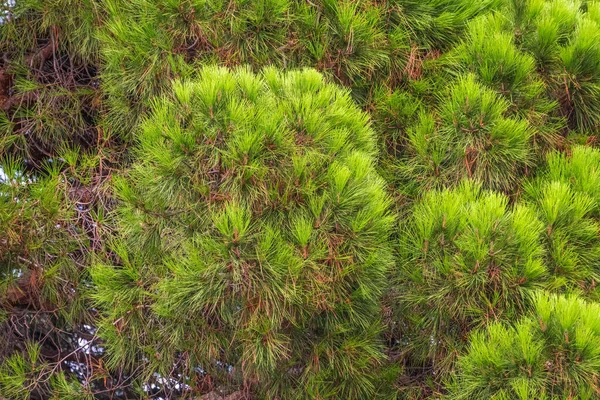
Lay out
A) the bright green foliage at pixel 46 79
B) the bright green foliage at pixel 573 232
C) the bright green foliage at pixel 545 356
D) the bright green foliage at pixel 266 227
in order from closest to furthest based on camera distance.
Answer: the bright green foliage at pixel 545 356
the bright green foliage at pixel 266 227
the bright green foliage at pixel 573 232
the bright green foliage at pixel 46 79

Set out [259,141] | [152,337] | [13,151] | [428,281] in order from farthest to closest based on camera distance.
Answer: [13,151]
[152,337]
[428,281]
[259,141]

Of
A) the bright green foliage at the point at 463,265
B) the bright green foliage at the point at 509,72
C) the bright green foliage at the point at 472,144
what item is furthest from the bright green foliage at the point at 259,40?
the bright green foliage at the point at 463,265

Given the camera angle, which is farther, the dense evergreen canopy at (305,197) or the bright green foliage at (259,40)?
the bright green foliage at (259,40)

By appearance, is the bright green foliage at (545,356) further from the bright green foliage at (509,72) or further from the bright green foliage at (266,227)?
the bright green foliage at (509,72)

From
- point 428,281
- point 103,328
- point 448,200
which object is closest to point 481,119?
point 448,200

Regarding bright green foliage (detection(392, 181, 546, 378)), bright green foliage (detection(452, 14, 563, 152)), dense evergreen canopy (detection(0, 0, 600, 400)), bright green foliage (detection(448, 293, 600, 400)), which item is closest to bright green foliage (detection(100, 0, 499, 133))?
dense evergreen canopy (detection(0, 0, 600, 400))

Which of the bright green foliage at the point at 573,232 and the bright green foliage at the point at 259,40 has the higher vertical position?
the bright green foliage at the point at 259,40

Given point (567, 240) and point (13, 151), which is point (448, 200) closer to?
point (567, 240)
